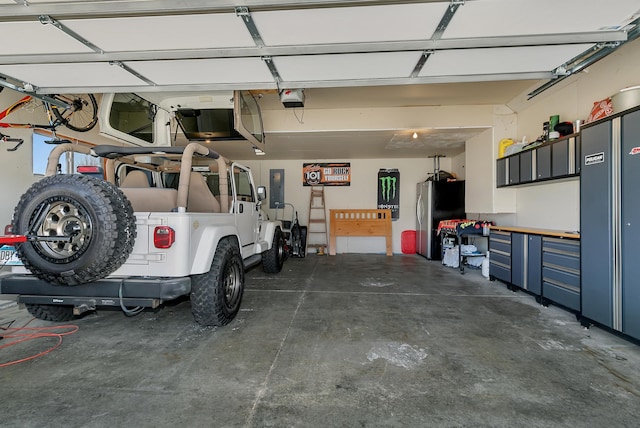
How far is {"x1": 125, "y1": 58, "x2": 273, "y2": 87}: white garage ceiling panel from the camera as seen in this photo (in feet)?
8.15

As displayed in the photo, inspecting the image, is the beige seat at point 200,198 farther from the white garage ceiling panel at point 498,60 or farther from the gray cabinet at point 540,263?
the gray cabinet at point 540,263

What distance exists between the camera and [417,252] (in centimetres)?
802

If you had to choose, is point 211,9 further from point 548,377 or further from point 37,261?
point 548,377

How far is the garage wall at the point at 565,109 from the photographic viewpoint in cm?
317

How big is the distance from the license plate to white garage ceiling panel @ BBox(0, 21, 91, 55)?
61.3 inches

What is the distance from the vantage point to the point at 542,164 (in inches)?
157

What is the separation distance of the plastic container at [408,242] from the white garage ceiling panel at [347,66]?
235 inches

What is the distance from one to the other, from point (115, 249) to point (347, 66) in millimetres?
2328

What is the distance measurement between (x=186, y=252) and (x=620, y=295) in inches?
145

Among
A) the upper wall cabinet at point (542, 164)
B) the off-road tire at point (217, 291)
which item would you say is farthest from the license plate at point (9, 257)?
the upper wall cabinet at point (542, 164)

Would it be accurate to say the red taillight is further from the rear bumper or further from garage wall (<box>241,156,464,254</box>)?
garage wall (<box>241,156,464,254</box>)

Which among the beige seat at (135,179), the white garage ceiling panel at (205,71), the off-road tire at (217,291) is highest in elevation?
the white garage ceiling panel at (205,71)

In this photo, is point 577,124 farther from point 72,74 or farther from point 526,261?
point 72,74

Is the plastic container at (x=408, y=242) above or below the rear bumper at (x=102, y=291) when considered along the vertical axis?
below
